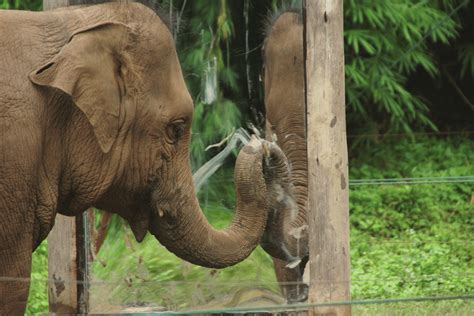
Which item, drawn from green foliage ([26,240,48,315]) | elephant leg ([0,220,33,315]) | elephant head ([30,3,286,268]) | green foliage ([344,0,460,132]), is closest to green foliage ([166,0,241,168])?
elephant head ([30,3,286,268])

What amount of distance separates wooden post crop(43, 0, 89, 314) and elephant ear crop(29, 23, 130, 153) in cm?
173

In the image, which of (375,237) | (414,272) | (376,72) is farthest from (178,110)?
(376,72)

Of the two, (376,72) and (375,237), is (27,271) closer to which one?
(375,237)

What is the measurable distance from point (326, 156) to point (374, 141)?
5.77 metres

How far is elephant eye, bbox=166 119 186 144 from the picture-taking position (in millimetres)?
5262

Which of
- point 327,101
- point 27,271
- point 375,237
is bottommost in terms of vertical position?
point 375,237

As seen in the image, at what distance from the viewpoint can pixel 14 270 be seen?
5004 mm

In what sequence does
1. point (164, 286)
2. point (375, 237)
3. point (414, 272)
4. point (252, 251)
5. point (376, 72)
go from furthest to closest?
point (376, 72) → point (375, 237) → point (414, 272) → point (164, 286) → point (252, 251)

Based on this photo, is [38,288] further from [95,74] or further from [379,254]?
[95,74]

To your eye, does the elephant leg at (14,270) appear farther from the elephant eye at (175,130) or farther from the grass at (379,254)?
the grass at (379,254)

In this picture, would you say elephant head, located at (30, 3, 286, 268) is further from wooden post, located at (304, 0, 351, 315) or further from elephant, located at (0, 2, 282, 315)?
wooden post, located at (304, 0, 351, 315)

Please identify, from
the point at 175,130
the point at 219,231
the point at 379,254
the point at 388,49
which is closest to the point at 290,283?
the point at 219,231

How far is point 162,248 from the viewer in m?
6.26

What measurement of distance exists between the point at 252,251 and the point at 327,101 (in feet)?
2.21
